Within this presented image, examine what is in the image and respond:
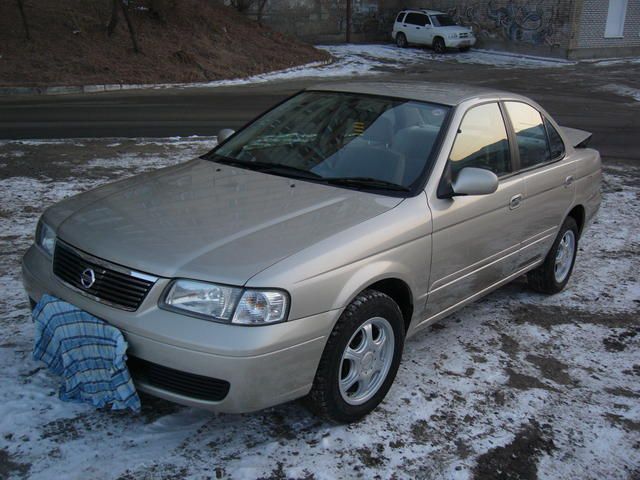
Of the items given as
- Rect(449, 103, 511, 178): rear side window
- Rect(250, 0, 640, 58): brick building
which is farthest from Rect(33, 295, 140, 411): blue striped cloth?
Answer: Rect(250, 0, 640, 58): brick building

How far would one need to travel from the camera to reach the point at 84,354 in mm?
3088

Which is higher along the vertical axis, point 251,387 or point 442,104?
point 442,104

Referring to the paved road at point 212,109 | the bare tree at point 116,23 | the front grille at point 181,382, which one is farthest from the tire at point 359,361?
the bare tree at point 116,23

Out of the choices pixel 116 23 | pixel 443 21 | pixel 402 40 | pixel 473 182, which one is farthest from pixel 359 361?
pixel 402 40

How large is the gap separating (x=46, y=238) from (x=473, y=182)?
2.41 metres

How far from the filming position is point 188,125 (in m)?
12.4

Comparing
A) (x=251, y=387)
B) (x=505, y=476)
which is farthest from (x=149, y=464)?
(x=505, y=476)

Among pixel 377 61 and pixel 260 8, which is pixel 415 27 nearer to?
pixel 377 61

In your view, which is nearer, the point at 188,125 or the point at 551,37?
the point at 188,125

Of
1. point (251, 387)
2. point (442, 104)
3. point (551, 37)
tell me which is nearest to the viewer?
point (251, 387)

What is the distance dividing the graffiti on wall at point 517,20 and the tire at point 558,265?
27.8 meters

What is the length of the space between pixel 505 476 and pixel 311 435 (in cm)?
95

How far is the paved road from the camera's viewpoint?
11797 mm

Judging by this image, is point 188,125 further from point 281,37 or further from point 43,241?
point 281,37
